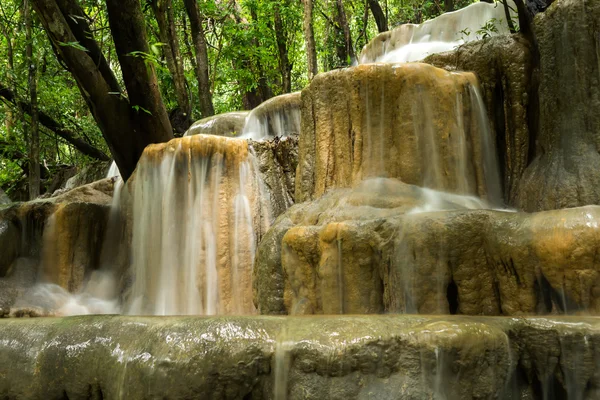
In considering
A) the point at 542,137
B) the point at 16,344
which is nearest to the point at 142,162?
the point at 16,344

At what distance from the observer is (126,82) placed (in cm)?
872

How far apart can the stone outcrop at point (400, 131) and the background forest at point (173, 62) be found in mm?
5375

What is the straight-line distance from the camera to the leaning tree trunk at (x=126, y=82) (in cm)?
818

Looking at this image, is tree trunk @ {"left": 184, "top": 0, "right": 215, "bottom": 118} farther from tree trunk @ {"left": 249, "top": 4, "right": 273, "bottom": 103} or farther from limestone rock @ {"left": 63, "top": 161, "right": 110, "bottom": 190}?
tree trunk @ {"left": 249, "top": 4, "right": 273, "bottom": 103}

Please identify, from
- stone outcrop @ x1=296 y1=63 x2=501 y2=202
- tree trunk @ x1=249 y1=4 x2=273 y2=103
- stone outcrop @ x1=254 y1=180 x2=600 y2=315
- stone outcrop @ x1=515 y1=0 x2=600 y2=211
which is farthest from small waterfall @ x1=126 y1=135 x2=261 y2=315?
tree trunk @ x1=249 y1=4 x2=273 y2=103

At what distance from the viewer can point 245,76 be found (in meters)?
15.7

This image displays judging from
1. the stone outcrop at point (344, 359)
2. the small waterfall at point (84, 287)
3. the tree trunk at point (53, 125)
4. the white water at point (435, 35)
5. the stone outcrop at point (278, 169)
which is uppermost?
the white water at point (435, 35)

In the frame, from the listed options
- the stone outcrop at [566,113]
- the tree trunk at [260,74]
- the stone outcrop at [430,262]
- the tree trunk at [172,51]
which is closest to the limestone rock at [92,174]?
the tree trunk at [172,51]

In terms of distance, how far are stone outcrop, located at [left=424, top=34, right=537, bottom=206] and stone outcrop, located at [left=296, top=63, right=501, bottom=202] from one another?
10.3 inches

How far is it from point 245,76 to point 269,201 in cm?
854

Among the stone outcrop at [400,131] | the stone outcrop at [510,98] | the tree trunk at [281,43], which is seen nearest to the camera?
the stone outcrop at [400,131]

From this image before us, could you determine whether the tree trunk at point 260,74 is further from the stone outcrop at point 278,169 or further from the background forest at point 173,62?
the stone outcrop at point 278,169

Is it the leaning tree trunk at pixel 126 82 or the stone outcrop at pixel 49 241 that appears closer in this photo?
the leaning tree trunk at pixel 126 82

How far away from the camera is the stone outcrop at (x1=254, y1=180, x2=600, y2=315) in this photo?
4.11 metres
